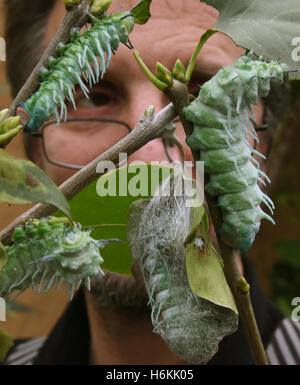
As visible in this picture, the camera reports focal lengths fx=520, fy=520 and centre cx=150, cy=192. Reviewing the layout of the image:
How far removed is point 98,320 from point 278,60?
2.87 feet

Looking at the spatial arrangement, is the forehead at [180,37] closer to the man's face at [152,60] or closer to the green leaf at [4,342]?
the man's face at [152,60]

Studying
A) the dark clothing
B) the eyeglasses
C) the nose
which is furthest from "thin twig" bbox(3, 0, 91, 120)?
the dark clothing

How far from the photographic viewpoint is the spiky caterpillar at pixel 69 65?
0.85 ft

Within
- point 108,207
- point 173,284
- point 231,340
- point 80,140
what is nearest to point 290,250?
point 231,340

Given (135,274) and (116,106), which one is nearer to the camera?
(135,274)

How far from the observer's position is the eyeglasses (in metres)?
0.85

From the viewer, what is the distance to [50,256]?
0.25m

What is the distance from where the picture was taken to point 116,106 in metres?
0.84

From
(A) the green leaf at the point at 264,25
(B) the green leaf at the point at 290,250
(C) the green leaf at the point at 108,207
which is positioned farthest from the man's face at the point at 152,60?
(B) the green leaf at the point at 290,250

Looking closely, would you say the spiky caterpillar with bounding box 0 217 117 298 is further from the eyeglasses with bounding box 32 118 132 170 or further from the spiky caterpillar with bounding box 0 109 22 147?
the eyeglasses with bounding box 32 118 132 170

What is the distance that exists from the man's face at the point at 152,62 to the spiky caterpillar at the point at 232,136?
1.56 feet

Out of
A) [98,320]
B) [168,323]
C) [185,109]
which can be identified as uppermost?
[185,109]
